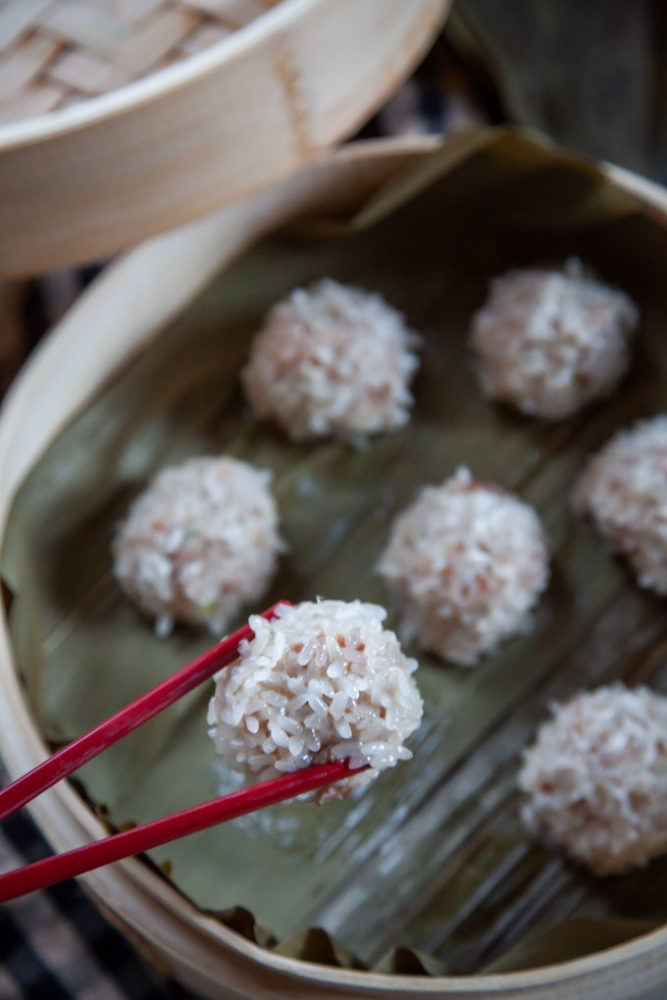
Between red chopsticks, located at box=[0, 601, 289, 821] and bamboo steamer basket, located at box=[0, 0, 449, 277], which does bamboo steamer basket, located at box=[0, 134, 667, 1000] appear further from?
red chopsticks, located at box=[0, 601, 289, 821]

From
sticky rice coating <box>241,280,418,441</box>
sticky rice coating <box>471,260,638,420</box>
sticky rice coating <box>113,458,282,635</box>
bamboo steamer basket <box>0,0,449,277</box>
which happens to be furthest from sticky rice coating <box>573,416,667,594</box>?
bamboo steamer basket <box>0,0,449,277</box>

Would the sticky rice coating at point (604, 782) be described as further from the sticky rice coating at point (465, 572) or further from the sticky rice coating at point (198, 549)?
the sticky rice coating at point (198, 549)

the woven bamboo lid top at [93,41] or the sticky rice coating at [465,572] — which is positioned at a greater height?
the woven bamboo lid top at [93,41]

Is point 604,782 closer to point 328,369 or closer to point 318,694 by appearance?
point 318,694

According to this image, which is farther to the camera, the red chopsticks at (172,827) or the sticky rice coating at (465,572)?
the sticky rice coating at (465,572)

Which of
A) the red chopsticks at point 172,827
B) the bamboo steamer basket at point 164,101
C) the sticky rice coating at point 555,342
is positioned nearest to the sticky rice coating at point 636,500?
the sticky rice coating at point 555,342

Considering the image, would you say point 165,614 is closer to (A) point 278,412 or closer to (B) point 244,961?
(A) point 278,412

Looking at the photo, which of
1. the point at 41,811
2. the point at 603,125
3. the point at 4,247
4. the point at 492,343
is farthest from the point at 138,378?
the point at 603,125
